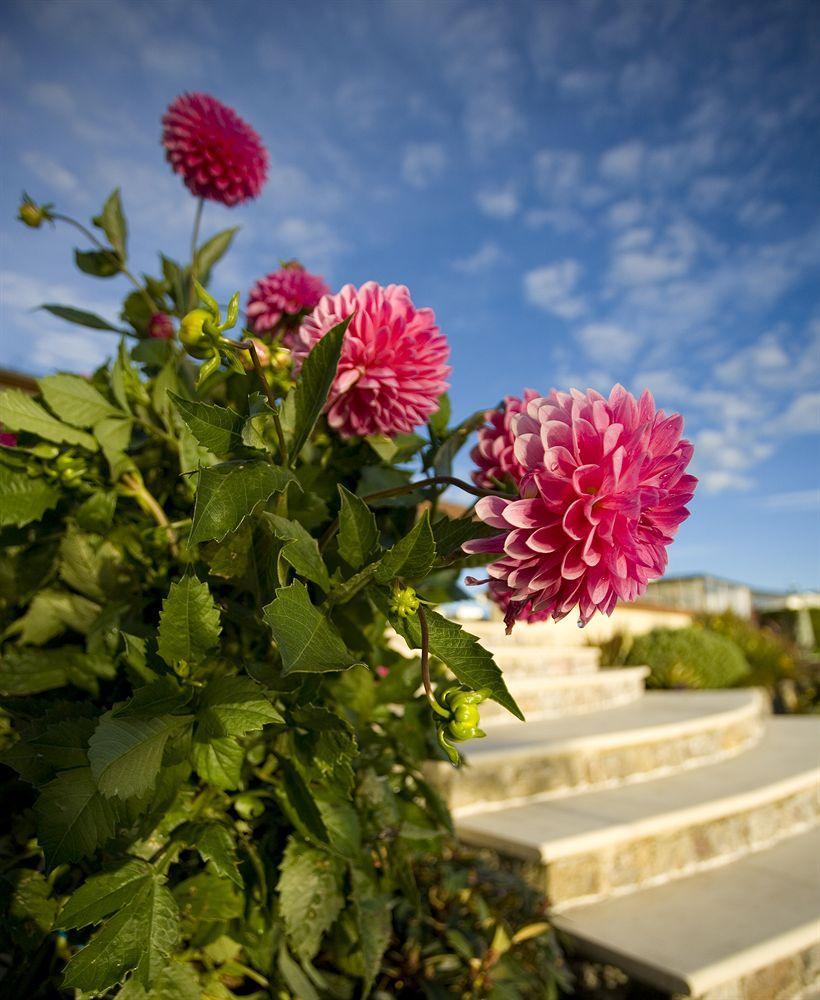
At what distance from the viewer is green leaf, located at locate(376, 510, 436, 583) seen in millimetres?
548

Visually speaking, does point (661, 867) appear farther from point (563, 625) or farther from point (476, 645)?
point (563, 625)

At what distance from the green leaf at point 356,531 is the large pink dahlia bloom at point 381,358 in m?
0.16

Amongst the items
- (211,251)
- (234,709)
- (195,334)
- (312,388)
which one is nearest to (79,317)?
(211,251)

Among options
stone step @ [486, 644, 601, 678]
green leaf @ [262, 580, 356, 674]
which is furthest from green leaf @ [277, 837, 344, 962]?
stone step @ [486, 644, 601, 678]

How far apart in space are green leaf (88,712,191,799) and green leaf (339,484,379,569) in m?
0.24

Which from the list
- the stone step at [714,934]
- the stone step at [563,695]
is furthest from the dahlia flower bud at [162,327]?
the stone step at [563,695]

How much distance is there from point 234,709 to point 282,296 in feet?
2.02

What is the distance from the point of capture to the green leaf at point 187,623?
612mm

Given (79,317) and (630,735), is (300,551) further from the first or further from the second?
(630,735)

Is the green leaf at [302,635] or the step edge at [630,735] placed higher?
the green leaf at [302,635]

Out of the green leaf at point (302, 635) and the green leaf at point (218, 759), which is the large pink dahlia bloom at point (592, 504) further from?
the green leaf at point (218, 759)

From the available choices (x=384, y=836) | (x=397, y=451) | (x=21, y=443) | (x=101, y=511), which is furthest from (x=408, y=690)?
(x=21, y=443)

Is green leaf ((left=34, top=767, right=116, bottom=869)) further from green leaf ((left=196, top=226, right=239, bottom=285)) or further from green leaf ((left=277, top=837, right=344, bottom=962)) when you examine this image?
green leaf ((left=196, top=226, right=239, bottom=285))

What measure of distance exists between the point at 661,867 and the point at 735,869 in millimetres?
449
